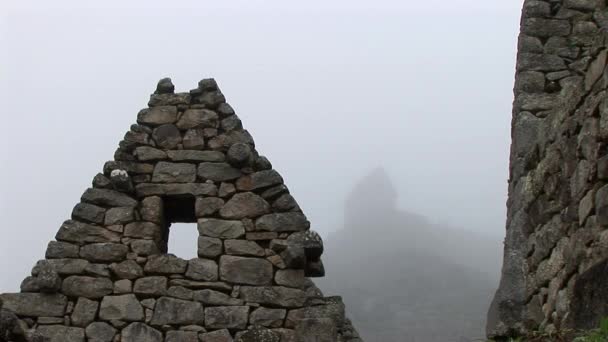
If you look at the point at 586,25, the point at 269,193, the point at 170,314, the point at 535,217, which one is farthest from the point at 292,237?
the point at 586,25

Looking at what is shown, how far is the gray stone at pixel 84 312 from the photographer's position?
849cm

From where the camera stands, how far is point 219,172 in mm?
9148

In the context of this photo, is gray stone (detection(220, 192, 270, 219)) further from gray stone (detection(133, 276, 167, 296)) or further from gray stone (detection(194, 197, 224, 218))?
gray stone (detection(133, 276, 167, 296))

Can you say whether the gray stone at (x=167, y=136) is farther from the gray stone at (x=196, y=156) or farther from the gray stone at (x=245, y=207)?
the gray stone at (x=245, y=207)

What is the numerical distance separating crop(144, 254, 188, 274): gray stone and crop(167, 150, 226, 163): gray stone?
102cm

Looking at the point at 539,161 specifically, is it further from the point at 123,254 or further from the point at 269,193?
the point at 123,254

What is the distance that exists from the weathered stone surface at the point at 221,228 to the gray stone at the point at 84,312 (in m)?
1.16

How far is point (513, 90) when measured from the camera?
10.1m

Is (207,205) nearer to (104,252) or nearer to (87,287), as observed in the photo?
(104,252)

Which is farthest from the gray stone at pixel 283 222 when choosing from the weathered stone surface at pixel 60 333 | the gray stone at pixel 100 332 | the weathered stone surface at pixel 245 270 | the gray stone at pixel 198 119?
the weathered stone surface at pixel 60 333

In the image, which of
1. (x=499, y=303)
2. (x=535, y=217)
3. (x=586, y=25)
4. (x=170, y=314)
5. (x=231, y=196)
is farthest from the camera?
(x=586, y=25)

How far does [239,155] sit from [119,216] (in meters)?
1.24

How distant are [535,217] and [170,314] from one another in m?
3.46

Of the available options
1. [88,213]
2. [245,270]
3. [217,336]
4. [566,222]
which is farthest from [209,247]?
[566,222]
